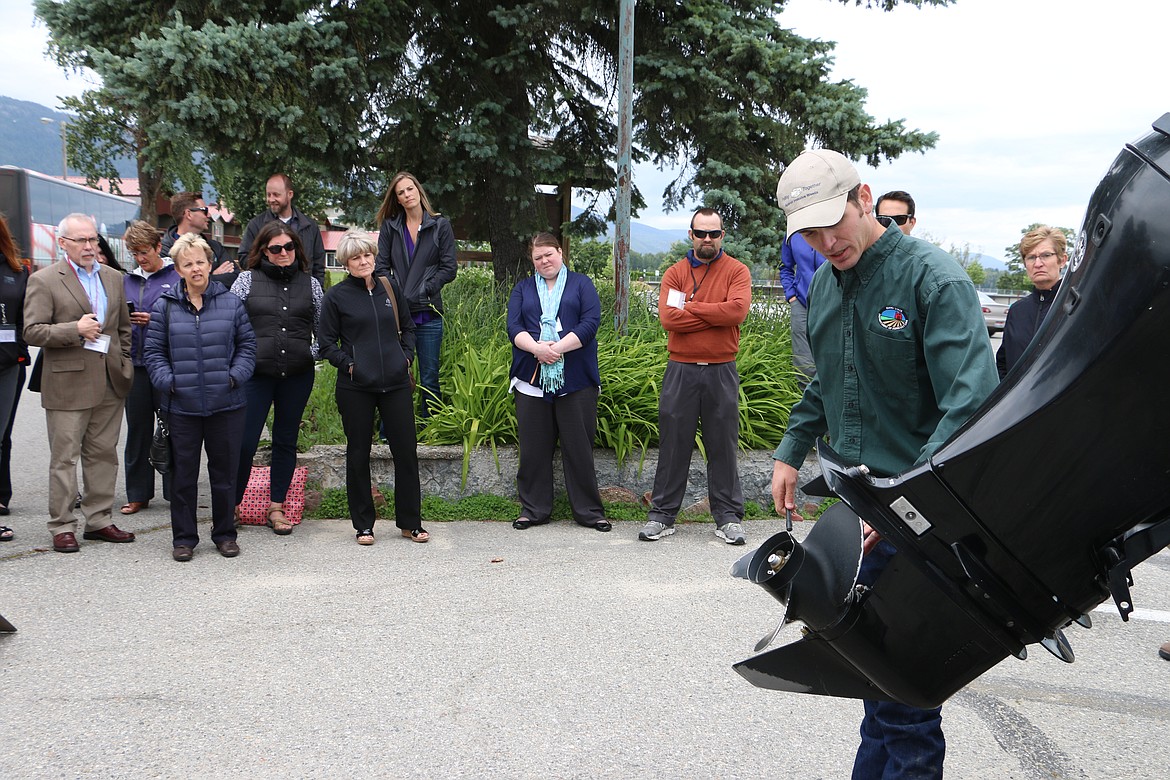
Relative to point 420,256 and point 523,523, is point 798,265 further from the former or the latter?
point 420,256

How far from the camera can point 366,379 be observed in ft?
19.3

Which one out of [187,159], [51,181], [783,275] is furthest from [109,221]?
[783,275]

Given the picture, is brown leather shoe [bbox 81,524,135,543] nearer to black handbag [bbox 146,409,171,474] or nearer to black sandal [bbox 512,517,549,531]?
black handbag [bbox 146,409,171,474]

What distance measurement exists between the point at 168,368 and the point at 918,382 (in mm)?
4701

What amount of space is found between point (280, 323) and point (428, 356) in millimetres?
1538

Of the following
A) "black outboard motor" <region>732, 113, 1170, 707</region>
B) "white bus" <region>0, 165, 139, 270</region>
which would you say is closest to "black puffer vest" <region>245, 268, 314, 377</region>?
"black outboard motor" <region>732, 113, 1170, 707</region>

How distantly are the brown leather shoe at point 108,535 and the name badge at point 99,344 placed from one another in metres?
1.15

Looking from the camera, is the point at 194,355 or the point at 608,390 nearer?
the point at 194,355

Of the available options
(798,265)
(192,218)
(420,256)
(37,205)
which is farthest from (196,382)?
(37,205)

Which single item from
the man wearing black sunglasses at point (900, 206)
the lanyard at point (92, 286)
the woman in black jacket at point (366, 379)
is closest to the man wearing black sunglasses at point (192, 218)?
the lanyard at point (92, 286)

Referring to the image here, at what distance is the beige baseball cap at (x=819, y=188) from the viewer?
2.18 meters

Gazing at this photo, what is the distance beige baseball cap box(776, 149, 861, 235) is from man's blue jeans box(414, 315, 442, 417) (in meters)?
5.34

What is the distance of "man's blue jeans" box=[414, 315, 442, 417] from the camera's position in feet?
23.9

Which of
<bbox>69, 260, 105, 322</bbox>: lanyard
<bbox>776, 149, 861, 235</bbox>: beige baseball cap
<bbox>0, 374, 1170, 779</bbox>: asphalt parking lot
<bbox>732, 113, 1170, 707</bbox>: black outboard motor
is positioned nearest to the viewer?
<bbox>732, 113, 1170, 707</bbox>: black outboard motor
